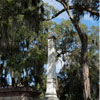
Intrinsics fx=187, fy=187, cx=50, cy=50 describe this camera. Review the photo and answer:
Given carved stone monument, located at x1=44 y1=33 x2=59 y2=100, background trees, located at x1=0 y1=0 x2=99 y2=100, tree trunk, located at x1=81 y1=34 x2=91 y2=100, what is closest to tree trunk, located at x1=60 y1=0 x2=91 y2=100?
tree trunk, located at x1=81 y1=34 x2=91 y2=100

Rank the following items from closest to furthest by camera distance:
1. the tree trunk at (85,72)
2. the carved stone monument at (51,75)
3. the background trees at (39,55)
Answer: the carved stone monument at (51,75), the tree trunk at (85,72), the background trees at (39,55)

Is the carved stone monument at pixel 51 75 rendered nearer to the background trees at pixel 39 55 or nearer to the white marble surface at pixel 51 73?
the white marble surface at pixel 51 73

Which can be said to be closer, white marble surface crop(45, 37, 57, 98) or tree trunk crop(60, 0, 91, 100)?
white marble surface crop(45, 37, 57, 98)

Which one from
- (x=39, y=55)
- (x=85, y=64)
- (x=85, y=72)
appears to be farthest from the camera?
(x=39, y=55)

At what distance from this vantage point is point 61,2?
11203mm

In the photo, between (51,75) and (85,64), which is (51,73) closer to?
(51,75)

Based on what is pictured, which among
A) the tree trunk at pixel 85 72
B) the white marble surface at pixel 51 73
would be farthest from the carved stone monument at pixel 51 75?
the tree trunk at pixel 85 72

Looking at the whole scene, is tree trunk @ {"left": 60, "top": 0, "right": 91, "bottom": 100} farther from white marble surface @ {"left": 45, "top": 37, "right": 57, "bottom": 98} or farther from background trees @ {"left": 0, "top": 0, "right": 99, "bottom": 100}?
background trees @ {"left": 0, "top": 0, "right": 99, "bottom": 100}

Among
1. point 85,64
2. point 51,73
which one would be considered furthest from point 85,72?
point 51,73

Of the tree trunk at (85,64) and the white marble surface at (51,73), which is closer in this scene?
the white marble surface at (51,73)

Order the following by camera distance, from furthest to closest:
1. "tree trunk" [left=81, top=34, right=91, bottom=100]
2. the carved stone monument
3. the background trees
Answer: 1. the background trees
2. "tree trunk" [left=81, top=34, right=91, bottom=100]
3. the carved stone monument

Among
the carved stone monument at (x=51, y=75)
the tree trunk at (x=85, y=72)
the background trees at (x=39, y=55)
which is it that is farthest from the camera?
the background trees at (x=39, y=55)

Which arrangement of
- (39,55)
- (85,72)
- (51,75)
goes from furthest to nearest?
1. (39,55)
2. (85,72)
3. (51,75)

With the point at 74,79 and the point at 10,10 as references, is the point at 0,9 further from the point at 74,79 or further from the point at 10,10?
the point at 74,79
